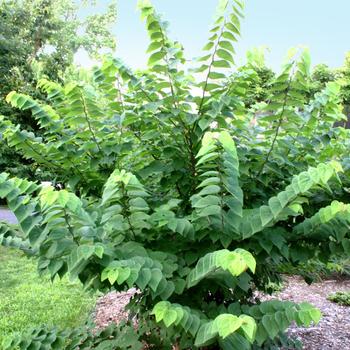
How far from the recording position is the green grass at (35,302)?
12.5 ft

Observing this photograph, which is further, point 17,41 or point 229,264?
point 17,41

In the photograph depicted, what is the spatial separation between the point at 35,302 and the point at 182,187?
3.34 metres

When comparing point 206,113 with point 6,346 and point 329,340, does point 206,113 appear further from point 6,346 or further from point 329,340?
point 329,340

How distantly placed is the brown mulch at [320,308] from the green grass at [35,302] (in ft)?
0.75

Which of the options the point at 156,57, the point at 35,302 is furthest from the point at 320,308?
the point at 156,57

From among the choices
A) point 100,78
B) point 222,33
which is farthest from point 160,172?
point 222,33

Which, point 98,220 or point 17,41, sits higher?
point 17,41

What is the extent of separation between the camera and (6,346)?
2096 mm

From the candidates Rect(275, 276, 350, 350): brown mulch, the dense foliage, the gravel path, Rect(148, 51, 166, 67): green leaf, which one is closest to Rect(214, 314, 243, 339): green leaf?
the dense foliage

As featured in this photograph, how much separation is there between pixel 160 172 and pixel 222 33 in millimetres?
636

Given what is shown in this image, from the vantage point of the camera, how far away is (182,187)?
5.91 ft

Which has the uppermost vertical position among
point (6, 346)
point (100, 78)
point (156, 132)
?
point (100, 78)

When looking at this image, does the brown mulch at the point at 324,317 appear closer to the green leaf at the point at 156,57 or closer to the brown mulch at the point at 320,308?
the brown mulch at the point at 320,308

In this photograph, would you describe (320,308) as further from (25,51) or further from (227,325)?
(25,51)
